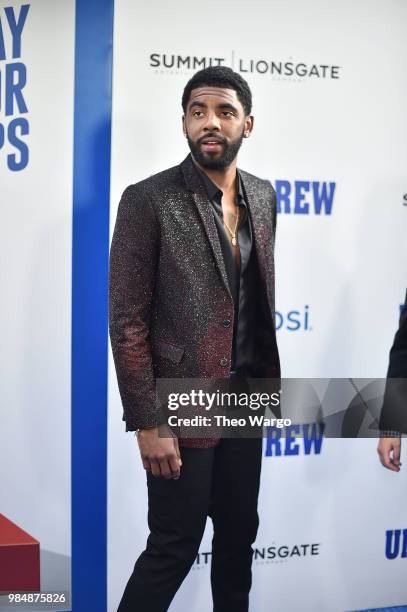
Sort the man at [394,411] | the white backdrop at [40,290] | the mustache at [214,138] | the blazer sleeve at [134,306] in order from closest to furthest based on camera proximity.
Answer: the blazer sleeve at [134,306]
the mustache at [214,138]
the man at [394,411]
the white backdrop at [40,290]

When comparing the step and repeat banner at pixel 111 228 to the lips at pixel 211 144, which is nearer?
the lips at pixel 211 144

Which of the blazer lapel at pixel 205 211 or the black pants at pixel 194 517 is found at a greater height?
the blazer lapel at pixel 205 211

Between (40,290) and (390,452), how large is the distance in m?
1.22

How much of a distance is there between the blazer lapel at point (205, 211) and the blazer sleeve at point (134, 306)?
0.42ft

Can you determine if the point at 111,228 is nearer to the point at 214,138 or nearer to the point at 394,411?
the point at 214,138

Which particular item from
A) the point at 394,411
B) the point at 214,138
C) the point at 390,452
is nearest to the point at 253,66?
the point at 214,138

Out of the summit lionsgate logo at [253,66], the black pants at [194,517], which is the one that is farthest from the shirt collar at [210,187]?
the black pants at [194,517]

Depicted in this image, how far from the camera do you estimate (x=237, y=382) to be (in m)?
1.65

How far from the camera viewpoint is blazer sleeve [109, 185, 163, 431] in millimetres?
1497

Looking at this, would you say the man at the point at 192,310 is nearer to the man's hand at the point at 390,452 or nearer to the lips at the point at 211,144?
the lips at the point at 211,144

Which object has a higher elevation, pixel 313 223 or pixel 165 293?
pixel 313 223

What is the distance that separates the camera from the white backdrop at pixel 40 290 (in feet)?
6.50

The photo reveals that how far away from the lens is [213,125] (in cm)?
159

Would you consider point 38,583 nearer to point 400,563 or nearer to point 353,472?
point 353,472
